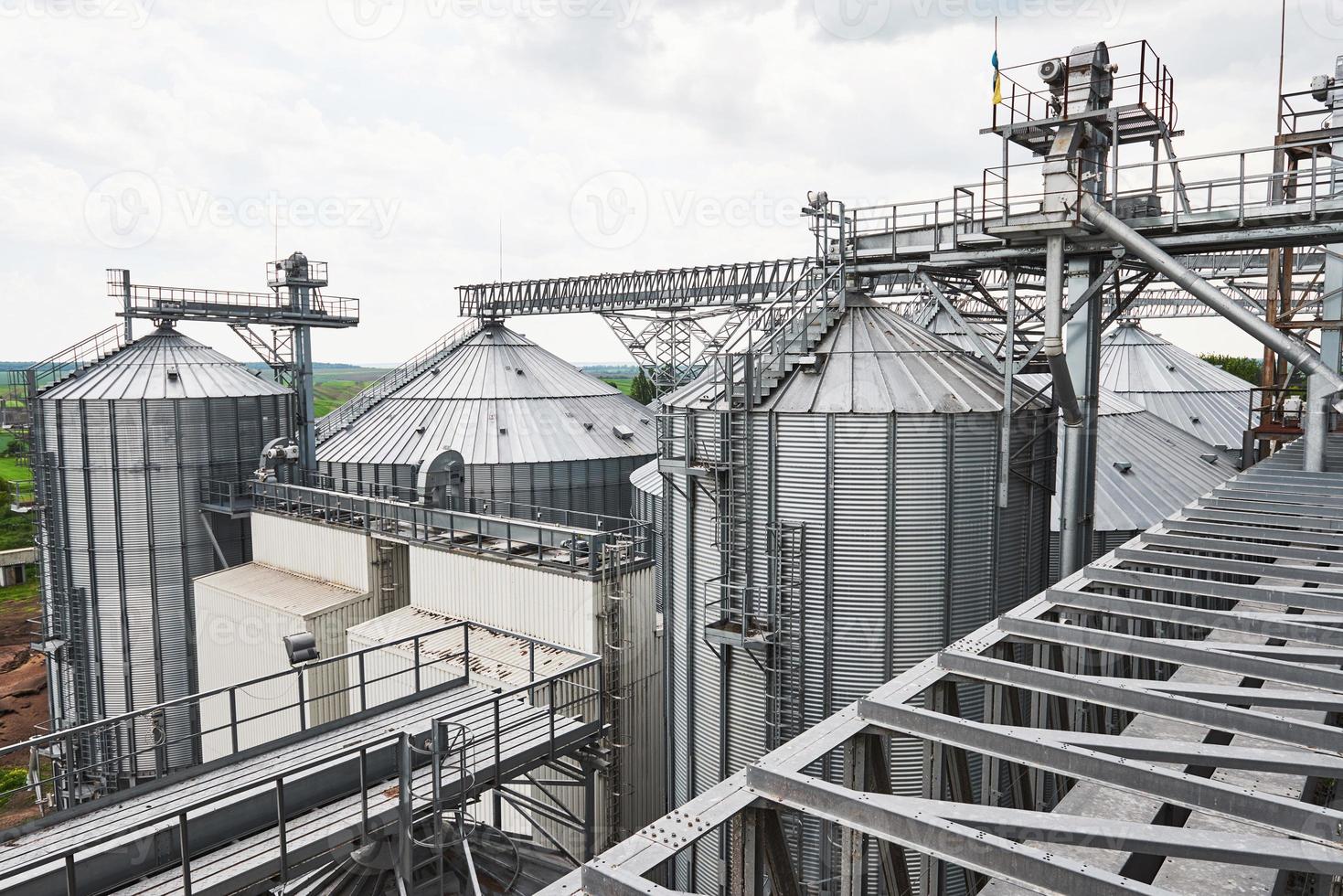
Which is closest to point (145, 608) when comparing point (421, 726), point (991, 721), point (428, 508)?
point (428, 508)

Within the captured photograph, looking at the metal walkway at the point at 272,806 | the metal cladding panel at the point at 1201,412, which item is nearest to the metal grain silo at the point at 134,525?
the metal walkway at the point at 272,806

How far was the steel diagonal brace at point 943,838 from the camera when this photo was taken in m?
4.13

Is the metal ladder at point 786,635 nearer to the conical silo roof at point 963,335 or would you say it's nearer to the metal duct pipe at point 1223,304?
the conical silo roof at point 963,335

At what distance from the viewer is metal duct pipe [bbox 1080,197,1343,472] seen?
50.0 ft

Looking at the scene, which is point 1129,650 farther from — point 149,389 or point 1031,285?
point 149,389

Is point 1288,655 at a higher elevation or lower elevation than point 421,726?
higher

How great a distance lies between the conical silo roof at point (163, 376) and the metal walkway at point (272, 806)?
19622 millimetres

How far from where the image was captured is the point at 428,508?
24688 mm

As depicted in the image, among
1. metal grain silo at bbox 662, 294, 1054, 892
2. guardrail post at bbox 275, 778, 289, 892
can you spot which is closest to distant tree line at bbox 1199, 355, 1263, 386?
metal grain silo at bbox 662, 294, 1054, 892

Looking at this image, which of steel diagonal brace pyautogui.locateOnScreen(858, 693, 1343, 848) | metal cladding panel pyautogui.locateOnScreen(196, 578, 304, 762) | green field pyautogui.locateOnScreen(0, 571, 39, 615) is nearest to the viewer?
steel diagonal brace pyautogui.locateOnScreen(858, 693, 1343, 848)

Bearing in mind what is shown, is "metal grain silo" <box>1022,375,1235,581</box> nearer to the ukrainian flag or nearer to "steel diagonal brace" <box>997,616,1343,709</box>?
the ukrainian flag

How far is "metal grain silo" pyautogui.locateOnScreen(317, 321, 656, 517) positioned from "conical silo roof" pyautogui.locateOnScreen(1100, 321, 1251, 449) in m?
22.7

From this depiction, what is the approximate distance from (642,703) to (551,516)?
10.8 metres

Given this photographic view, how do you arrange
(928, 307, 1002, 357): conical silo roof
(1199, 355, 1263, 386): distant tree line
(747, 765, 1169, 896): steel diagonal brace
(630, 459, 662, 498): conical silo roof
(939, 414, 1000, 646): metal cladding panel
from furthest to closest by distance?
1. (1199, 355, 1263, 386): distant tree line
2. (630, 459, 662, 498): conical silo roof
3. (928, 307, 1002, 357): conical silo roof
4. (939, 414, 1000, 646): metal cladding panel
5. (747, 765, 1169, 896): steel diagonal brace
